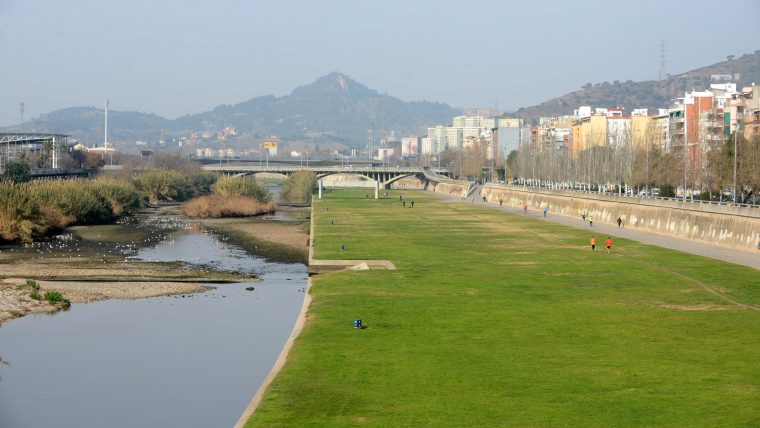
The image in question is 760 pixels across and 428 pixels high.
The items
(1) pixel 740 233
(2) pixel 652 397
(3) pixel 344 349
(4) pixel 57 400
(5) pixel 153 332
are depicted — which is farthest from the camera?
(1) pixel 740 233

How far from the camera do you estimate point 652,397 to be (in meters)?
22.2

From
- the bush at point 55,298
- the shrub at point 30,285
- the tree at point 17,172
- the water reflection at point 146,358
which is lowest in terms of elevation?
the water reflection at point 146,358

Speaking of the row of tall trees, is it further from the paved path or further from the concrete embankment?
the paved path

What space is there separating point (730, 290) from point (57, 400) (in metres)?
26.6

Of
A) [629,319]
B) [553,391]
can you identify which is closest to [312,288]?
[629,319]

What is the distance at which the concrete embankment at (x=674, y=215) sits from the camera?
5950cm

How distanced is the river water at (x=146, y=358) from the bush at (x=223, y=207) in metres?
67.3

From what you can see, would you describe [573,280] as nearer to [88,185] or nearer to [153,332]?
[153,332]

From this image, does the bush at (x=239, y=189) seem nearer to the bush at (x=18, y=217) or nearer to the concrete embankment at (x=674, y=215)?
the concrete embankment at (x=674, y=215)

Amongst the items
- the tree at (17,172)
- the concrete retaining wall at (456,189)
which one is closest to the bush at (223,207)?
the tree at (17,172)

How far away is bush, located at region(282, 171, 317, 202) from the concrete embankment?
67544mm

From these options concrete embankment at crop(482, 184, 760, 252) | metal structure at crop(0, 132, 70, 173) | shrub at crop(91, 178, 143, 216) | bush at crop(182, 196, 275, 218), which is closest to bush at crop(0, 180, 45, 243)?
shrub at crop(91, 178, 143, 216)

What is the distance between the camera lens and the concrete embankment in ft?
195

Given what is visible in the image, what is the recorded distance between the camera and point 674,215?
7375cm
